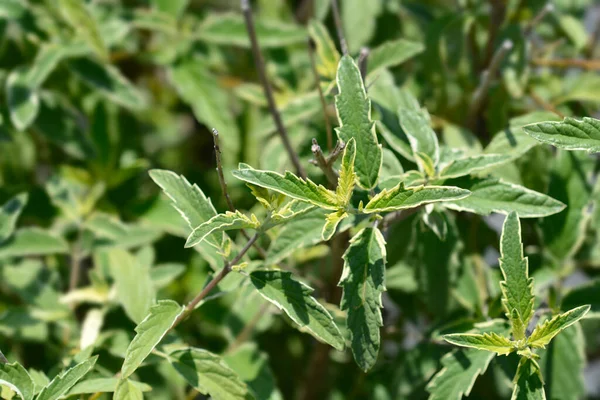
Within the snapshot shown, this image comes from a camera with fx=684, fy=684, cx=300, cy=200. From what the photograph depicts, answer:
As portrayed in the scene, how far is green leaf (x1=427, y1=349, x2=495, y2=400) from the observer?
124 cm

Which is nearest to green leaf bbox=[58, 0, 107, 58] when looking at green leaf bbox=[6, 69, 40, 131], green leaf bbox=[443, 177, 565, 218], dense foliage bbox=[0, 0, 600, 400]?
dense foliage bbox=[0, 0, 600, 400]

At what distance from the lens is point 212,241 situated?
3.98 feet

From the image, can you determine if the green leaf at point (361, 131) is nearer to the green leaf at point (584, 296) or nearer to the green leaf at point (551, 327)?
the green leaf at point (551, 327)

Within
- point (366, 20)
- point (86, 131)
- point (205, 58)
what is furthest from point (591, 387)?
point (86, 131)

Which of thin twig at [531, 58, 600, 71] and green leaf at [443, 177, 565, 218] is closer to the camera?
green leaf at [443, 177, 565, 218]

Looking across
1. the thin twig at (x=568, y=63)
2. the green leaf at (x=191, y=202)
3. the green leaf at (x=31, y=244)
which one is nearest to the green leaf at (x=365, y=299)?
the green leaf at (x=191, y=202)

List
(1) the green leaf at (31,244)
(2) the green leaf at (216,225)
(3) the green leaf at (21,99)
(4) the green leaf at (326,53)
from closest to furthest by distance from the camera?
(2) the green leaf at (216,225) → (4) the green leaf at (326,53) → (1) the green leaf at (31,244) → (3) the green leaf at (21,99)

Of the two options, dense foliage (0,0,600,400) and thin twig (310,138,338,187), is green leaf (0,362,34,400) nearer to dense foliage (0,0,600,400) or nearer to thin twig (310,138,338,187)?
dense foliage (0,0,600,400)

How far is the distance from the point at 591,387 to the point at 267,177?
7.19 ft

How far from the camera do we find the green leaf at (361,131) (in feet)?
3.86

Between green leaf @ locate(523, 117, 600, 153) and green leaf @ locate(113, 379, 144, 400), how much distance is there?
2.60 feet

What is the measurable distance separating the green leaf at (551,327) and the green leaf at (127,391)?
0.67m

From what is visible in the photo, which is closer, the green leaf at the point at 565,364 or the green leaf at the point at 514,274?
the green leaf at the point at 514,274

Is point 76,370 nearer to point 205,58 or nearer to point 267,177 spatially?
point 267,177
